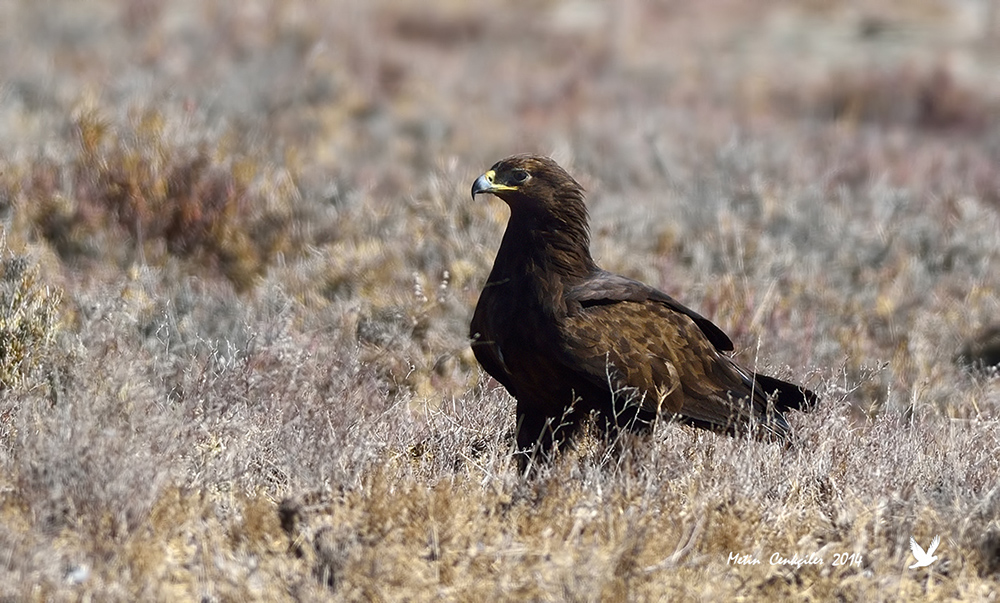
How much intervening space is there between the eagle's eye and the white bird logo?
6.86 ft

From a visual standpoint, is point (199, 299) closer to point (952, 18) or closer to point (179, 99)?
point (179, 99)

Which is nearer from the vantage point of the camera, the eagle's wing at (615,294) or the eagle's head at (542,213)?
the eagle's wing at (615,294)

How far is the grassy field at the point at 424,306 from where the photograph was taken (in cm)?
395

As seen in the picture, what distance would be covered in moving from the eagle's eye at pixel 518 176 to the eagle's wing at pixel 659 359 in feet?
1.67

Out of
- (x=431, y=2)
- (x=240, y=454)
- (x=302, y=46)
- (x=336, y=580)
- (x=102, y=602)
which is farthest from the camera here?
(x=431, y=2)

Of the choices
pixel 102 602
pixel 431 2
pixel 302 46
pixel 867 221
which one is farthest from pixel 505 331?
pixel 431 2

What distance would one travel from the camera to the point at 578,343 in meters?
4.76

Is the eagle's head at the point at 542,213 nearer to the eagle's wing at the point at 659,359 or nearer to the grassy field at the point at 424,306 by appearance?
the eagle's wing at the point at 659,359

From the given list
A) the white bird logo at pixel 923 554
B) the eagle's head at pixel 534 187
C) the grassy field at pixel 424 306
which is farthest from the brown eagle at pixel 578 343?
the white bird logo at pixel 923 554

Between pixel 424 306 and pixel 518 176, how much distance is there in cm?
203

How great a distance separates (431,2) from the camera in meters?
21.2

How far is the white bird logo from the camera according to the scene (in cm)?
412

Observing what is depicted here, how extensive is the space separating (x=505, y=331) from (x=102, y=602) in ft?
6.07

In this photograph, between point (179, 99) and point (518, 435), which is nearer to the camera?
point (518, 435)
